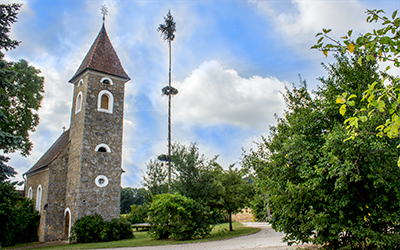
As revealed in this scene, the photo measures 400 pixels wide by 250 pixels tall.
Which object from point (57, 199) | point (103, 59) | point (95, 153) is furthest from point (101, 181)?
point (103, 59)

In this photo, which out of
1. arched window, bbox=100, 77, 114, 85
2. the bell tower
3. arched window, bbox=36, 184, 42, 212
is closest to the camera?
the bell tower

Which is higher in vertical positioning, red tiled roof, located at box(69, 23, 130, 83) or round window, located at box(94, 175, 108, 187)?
red tiled roof, located at box(69, 23, 130, 83)

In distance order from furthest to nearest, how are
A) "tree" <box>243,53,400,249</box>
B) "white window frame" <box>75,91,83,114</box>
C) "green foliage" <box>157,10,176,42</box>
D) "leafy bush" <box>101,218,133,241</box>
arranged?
"green foliage" <box>157,10,176,42</box>, "white window frame" <box>75,91,83,114</box>, "leafy bush" <box>101,218,133,241</box>, "tree" <box>243,53,400,249</box>

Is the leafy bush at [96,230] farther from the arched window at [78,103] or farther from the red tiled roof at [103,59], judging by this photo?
the red tiled roof at [103,59]

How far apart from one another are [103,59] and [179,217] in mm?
13358

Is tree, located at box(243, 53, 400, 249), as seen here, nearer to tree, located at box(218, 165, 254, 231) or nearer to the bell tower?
tree, located at box(218, 165, 254, 231)

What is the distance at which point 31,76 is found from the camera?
19.7 m

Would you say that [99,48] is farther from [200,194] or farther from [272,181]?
[272,181]

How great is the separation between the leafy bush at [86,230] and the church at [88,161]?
0.74 metres

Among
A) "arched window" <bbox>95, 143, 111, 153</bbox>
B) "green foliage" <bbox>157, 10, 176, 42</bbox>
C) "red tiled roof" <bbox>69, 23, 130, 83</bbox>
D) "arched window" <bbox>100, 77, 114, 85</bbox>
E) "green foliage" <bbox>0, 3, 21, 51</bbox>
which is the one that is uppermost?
"green foliage" <bbox>157, 10, 176, 42</bbox>

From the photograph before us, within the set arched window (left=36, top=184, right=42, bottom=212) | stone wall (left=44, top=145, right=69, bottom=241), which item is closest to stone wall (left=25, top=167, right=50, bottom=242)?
stone wall (left=44, top=145, right=69, bottom=241)

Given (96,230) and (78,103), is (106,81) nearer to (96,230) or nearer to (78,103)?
(78,103)

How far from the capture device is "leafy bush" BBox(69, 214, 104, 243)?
16.5 m

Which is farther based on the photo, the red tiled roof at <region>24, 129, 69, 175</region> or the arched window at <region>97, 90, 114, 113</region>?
the red tiled roof at <region>24, 129, 69, 175</region>
